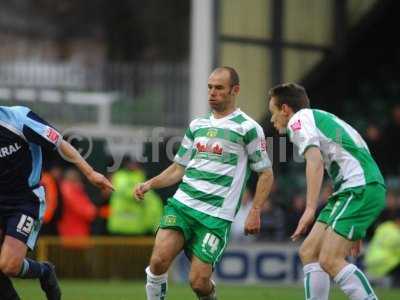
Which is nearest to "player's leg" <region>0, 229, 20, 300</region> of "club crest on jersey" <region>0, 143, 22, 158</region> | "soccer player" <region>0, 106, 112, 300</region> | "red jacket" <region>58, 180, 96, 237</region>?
"soccer player" <region>0, 106, 112, 300</region>

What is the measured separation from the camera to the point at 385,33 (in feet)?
81.9

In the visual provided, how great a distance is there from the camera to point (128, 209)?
1936 cm

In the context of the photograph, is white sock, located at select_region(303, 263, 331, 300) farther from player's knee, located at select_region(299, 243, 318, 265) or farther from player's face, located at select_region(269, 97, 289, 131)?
player's face, located at select_region(269, 97, 289, 131)

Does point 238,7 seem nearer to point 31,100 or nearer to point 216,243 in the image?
point 31,100

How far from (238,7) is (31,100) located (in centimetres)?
479

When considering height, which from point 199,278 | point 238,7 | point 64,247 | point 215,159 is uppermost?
point 238,7

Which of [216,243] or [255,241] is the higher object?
[216,243]

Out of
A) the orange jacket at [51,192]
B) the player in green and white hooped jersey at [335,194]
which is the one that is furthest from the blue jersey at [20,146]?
the orange jacket at [51,192]

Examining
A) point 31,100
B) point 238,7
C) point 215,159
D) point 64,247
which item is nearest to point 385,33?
point 238,7

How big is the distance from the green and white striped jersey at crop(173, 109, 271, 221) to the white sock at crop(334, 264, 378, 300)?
1271mm

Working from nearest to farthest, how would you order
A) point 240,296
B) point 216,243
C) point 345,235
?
1. point 345,235
2. point 216,243
3. point 240,296

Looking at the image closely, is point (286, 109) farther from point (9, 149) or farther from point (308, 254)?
point (9, 149)

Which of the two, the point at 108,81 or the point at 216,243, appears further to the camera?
the point at 108,81

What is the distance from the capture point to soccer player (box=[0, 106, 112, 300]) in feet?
32.5
